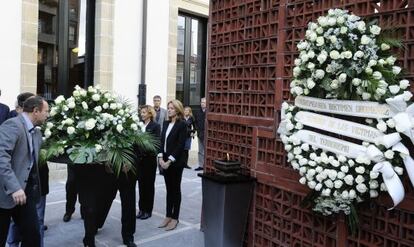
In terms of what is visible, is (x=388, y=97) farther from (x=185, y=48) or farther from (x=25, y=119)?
(x=185, y=48)

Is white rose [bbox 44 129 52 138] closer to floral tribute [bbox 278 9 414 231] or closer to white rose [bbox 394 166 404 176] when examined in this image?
floral tribute [bbox 278 9 414 231]

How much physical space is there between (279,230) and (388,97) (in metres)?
1.68

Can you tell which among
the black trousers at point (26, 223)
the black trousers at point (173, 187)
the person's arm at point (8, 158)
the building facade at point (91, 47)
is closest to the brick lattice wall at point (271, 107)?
the black trousers at point (173, 187)

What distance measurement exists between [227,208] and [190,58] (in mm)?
9941

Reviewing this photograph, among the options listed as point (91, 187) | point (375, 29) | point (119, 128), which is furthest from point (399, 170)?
point (91, 187)

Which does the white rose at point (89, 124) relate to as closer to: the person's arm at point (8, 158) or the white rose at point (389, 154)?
the person's arm at point (8, 158)

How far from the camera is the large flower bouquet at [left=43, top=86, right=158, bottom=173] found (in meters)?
4.80

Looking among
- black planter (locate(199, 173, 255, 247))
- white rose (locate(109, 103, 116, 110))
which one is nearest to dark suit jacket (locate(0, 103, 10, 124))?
white rose (locate(109, 103, 116, 110))

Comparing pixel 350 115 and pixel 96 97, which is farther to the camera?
pixel 96 97

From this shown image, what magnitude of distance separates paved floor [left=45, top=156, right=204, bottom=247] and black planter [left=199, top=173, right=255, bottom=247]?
1.10 metres

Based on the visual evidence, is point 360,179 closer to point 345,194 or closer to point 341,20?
point 345,194

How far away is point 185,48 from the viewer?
13875 mm

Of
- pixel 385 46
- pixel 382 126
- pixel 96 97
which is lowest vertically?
pixel 382 126

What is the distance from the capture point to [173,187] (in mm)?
6414
